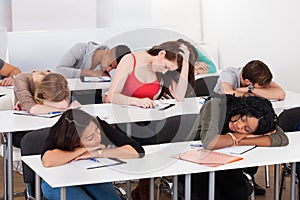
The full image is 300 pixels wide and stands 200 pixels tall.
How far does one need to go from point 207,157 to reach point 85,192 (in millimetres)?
648

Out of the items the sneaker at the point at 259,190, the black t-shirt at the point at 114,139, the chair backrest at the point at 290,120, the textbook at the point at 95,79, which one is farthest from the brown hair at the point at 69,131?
the textbook at the point at 95,79

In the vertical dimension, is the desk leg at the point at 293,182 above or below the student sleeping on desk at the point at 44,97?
below

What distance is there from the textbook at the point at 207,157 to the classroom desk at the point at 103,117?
88cm

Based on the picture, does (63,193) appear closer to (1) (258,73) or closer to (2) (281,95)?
(1) (258,73)

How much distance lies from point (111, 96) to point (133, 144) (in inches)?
47.7

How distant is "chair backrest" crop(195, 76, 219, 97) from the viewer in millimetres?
5336

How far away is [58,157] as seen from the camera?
339 cm

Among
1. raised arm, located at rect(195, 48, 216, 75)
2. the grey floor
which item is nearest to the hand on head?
the grey floor

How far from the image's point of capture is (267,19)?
6.63 metres

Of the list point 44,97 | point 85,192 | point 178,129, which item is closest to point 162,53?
point 178,129

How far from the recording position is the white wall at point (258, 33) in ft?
20.8

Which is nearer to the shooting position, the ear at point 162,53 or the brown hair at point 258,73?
the ear at point 162,53

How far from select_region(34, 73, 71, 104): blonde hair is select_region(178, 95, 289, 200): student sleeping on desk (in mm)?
1034

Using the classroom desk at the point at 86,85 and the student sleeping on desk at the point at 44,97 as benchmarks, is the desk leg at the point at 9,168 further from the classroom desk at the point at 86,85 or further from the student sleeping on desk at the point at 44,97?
the classroom desk at the point at 86,85
